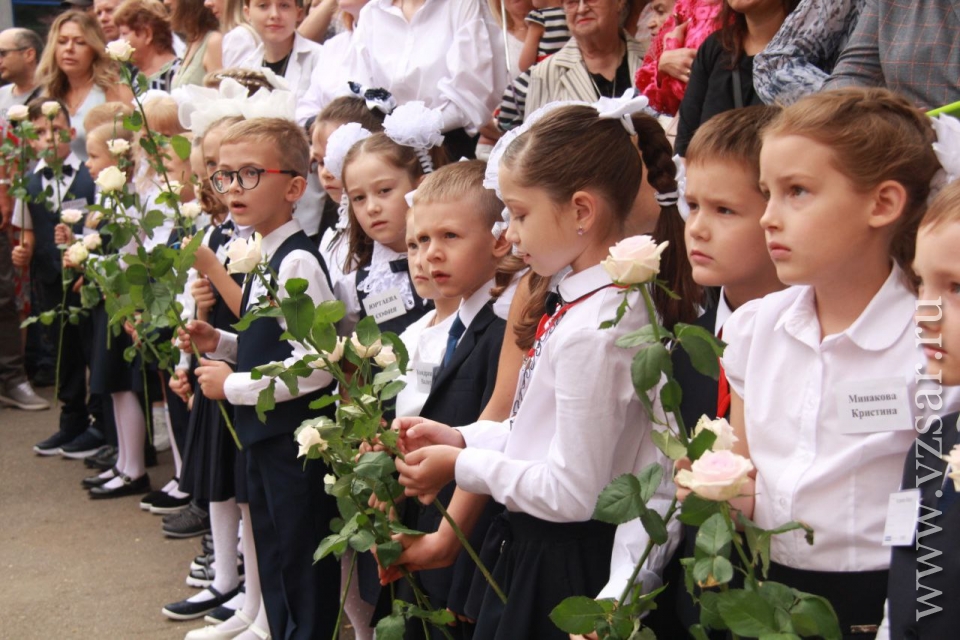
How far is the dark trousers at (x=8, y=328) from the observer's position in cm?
795

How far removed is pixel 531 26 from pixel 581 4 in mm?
675

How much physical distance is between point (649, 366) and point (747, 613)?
36 centimetres

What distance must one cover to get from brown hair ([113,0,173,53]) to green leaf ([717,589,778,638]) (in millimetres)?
6419

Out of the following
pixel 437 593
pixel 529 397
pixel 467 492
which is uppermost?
pixel 529 397

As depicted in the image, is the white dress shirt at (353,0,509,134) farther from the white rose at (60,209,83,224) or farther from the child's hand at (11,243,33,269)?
the child's hand at (11,243,33,269)

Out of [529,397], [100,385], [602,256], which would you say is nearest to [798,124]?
[602,256]

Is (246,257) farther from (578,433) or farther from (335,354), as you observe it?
(578,433)

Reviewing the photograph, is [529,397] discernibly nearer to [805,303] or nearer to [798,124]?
[805,303]

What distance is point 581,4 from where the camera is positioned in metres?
4.13

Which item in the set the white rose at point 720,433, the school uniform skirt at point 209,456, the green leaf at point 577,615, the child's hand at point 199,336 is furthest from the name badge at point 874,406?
the school uniform skirt at point 209,456

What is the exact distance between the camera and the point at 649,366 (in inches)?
63.7

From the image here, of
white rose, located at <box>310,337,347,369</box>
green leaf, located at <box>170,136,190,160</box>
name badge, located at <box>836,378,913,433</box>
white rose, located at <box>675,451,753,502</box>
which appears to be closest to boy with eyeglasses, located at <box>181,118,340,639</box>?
green leaf, located at <box>170,136,190,160</box>

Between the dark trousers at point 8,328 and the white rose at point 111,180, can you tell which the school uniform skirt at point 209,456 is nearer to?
the white rose at point 111,180

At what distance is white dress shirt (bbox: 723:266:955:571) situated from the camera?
5.84ft
